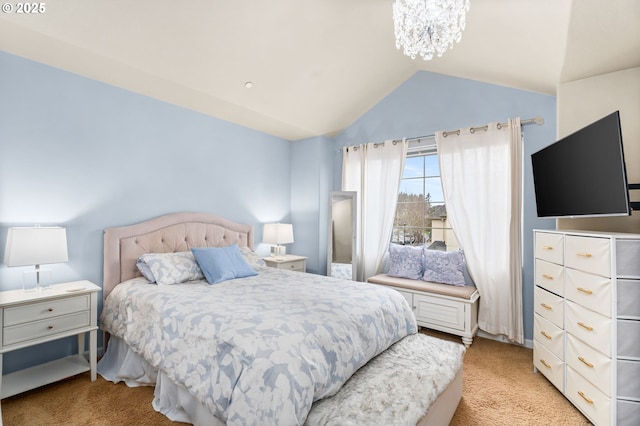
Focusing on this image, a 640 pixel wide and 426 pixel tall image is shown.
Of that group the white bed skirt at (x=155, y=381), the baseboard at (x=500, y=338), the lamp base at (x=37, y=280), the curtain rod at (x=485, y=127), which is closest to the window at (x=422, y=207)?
the curtain rod at (x=485, y=127)

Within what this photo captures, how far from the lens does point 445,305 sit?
3.29m

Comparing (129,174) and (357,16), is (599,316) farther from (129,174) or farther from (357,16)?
(129,174)

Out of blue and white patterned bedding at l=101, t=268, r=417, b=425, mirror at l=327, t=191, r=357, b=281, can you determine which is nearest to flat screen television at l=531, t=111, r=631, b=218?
blue and white patterned bedding at l=101, t=268, r=417, b=425

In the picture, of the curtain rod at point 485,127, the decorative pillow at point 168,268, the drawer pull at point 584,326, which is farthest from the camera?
the curtain rod at point 485,127

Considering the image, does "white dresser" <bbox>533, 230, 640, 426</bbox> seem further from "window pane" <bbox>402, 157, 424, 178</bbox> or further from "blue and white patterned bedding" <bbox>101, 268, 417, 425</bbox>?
"window pane" <bbox>402, 157, 424, 178</bbox>

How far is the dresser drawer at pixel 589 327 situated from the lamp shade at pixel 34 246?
3.66m

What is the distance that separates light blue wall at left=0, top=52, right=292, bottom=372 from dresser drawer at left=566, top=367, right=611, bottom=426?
3.62 metres

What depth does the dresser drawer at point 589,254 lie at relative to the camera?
6.23 ft

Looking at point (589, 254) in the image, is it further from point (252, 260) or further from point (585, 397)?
point (252, 260)

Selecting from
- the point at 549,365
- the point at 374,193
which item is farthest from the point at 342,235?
the point at 549,365

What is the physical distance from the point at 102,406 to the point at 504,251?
12.2 ft

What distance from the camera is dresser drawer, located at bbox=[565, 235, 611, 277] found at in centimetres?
190

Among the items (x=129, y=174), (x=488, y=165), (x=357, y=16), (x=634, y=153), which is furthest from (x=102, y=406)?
(x=634, y=153)

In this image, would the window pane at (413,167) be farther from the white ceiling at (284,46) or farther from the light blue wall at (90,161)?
the light blue wall at (90,161)
